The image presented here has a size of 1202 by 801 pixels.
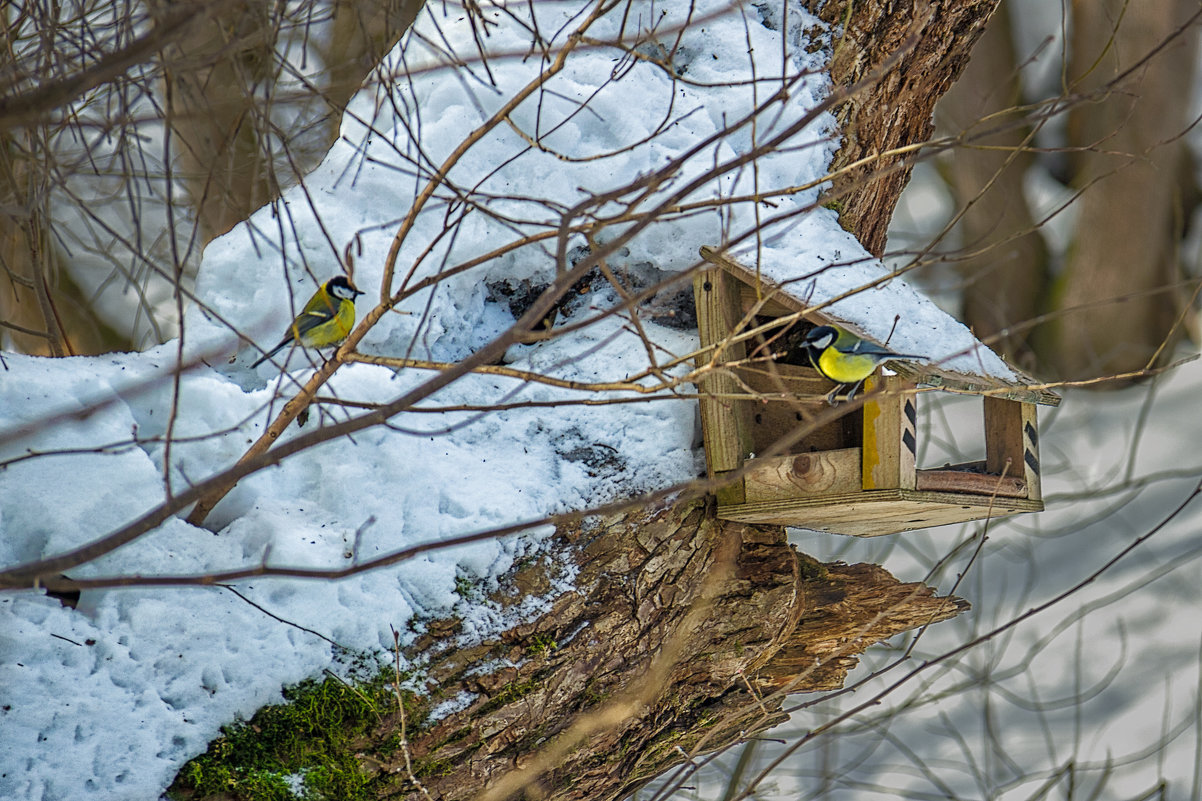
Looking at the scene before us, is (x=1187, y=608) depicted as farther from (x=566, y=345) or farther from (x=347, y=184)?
(x=347, y=184)

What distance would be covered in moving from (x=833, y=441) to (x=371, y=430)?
118 cm

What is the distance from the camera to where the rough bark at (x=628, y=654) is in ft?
6.98

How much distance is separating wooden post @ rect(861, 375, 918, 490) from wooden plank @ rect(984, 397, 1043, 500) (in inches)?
15.7

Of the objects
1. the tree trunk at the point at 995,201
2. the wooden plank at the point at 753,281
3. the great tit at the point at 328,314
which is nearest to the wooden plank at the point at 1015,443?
the wooden plank at the point at 753,281

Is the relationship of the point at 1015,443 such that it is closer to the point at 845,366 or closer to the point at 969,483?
the point at 969,483

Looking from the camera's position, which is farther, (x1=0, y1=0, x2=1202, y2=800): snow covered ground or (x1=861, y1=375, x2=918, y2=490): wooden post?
(x1=861, y1=375, x2=918, y2=490): wooden post

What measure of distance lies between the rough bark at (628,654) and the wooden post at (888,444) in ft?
0.90

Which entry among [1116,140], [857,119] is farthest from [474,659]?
[1116,140]

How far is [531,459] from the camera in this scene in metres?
2.45

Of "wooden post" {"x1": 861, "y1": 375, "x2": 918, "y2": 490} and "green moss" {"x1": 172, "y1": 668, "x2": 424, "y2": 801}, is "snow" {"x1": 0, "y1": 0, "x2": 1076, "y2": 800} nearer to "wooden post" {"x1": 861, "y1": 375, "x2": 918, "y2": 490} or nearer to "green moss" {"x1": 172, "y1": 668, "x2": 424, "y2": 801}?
"green moss" {"x1": 172, "y1": 668, "x2": 424, "y2": 801}

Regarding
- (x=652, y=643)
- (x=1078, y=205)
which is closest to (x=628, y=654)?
(x=652, y=643)

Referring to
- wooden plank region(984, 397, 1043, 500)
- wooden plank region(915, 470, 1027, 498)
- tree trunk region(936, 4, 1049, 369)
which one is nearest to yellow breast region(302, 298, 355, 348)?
wooden plank region(915, 470, 1027, 498)

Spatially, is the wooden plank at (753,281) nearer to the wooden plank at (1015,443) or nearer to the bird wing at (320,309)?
the wooden plank at (1015,443)

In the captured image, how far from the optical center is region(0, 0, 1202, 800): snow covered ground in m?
1.89
